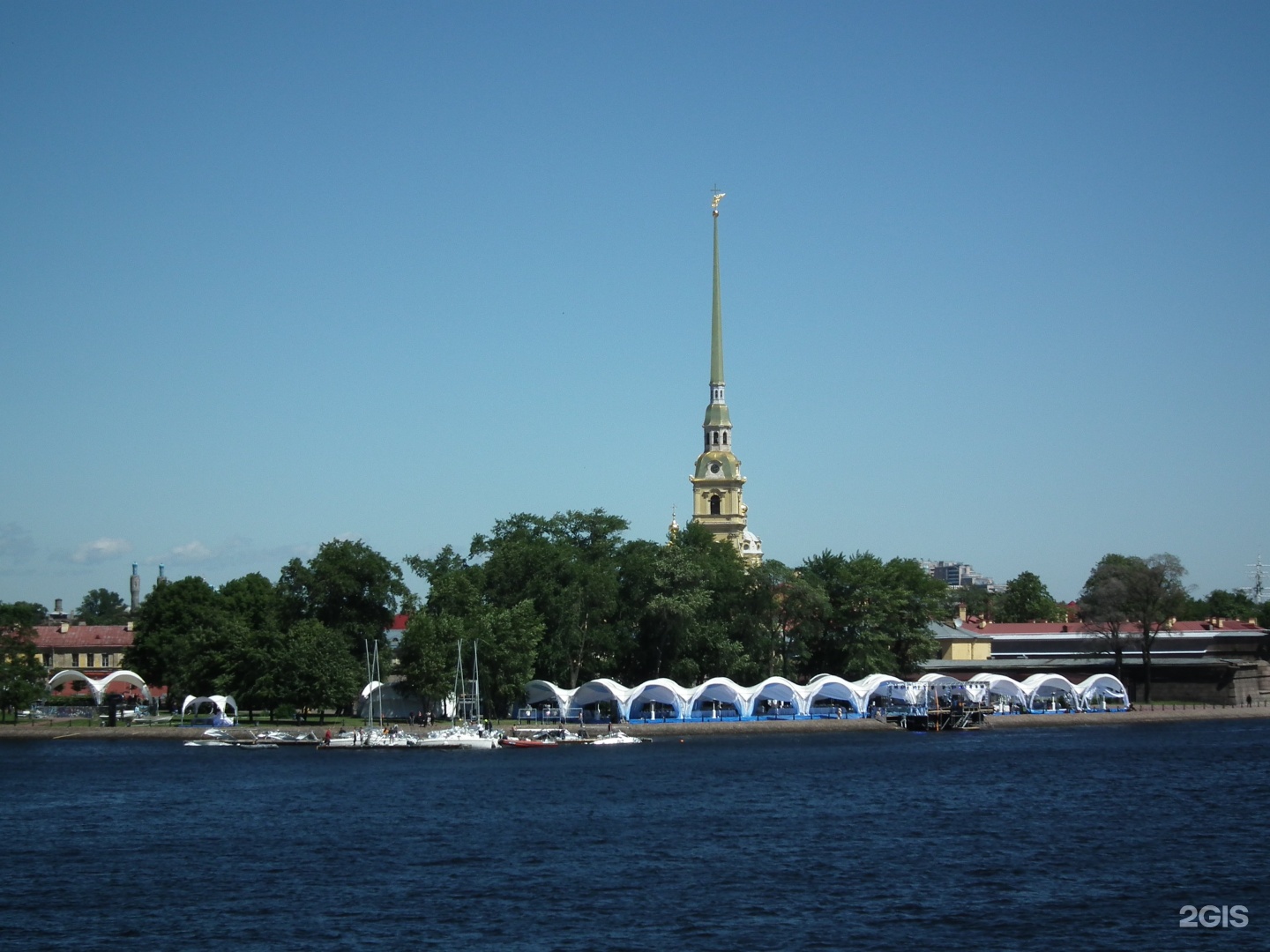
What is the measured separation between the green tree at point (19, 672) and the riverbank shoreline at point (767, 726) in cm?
170

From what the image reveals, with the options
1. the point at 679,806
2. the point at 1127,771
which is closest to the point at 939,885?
the point at 679,806

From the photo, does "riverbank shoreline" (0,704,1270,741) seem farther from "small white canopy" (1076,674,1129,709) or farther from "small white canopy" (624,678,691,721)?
"small white canopy" (1076,674,1129,709)

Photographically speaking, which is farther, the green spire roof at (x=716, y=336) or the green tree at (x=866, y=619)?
the green spire roof at (x=716, y=336)

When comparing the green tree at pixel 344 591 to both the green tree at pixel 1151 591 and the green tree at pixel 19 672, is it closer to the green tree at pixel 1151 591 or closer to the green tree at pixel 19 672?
the green tree at pixel 19 672

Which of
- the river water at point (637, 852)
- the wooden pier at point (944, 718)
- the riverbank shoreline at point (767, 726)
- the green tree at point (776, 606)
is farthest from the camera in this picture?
the green tree at point (776, 606)

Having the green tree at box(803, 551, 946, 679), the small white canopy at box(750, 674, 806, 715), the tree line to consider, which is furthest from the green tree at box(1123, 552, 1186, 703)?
the small white canopy at box(750, 674, 806, 715)

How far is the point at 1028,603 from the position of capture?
168 metres

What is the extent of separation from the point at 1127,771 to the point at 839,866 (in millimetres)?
28981

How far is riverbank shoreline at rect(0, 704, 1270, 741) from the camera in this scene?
88375 mm

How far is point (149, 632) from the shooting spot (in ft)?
339

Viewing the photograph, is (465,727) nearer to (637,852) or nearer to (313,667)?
(313,667)

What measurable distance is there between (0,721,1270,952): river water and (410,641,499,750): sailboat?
21.8ft

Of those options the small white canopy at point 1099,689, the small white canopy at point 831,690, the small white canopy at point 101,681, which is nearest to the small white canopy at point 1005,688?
the small white canopy at point 1099,689

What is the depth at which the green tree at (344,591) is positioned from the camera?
92.8 meters
